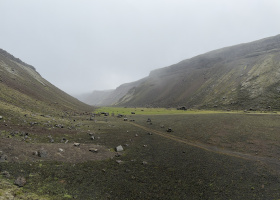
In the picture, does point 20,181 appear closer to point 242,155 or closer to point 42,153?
point 42,153

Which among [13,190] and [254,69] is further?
[254,69]

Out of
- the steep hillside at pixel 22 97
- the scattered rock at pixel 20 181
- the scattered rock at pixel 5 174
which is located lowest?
the scattered rock at pixel 20 181

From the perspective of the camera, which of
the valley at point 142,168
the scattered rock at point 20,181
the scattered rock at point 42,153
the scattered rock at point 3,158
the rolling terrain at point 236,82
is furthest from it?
the rolling terrain at point 236,82

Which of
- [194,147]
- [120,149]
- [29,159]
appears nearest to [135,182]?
[120,149]

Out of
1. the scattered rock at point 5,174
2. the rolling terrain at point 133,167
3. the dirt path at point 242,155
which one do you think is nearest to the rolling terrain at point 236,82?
the dirt path at point 242,155

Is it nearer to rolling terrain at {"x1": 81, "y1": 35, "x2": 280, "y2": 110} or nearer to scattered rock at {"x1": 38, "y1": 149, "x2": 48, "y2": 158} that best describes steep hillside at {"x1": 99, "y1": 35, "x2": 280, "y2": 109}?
rolling terrain at {"x1": 81, "y1": 35, "x2": 280, "y2": 110}

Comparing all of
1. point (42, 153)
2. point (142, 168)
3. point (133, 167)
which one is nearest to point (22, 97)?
point (42, 153)

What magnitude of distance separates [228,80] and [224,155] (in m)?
125

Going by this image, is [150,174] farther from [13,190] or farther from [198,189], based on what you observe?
[13,190]

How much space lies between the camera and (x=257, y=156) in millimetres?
27422

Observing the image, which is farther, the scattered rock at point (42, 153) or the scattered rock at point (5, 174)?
the scattered rock at point (42, 153)

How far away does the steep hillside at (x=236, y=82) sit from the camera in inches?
3647

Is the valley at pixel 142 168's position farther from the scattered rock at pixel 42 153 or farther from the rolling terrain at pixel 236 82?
the rolling terrain at pixel 236 82

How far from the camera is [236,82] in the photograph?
125 m
